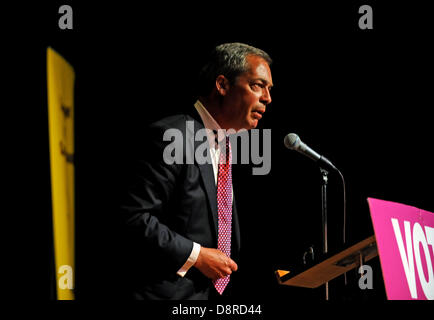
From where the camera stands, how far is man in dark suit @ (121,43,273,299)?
1734mm

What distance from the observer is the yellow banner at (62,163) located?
8.14ft

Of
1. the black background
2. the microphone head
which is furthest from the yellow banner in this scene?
the microphone head

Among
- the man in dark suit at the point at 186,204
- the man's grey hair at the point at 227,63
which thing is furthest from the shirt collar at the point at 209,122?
the man's grey hair at the point at 227,63

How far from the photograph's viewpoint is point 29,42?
98.3 inches

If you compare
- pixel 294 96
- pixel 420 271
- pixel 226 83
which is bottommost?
pixel 420 271

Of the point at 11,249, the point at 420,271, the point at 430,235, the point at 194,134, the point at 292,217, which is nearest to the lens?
the point at 420,271

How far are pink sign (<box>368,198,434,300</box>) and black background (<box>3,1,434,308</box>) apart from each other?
1236 millimetres

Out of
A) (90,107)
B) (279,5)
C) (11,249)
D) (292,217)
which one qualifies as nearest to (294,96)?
(279,5)

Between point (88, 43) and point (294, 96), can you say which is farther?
point (294, 96)

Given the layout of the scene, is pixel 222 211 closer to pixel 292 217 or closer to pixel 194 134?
pixel 194 134

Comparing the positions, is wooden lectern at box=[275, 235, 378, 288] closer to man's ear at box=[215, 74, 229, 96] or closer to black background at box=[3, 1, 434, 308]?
man's ear at box=[215, 74, 229, 96]

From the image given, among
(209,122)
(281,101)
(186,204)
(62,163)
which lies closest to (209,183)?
(186,204)

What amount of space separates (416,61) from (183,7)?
1.46 m

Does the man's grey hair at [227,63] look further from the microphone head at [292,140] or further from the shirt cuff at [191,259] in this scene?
the shirt cuff at [191,259]
